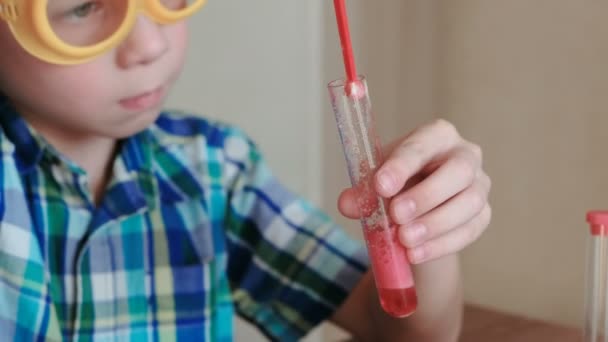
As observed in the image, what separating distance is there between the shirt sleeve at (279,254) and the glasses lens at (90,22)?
203mm

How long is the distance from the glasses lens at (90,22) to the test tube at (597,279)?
0.34 m

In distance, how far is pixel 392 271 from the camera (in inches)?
16.7

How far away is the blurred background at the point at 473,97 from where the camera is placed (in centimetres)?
82

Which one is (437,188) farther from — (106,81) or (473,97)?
(473,97)

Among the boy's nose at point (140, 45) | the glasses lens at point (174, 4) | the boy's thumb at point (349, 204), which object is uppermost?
the glasses lens at point (174, 4)

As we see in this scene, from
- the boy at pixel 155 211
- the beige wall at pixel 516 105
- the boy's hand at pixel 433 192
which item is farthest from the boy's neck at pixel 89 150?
the beige wall at pixel 516 105

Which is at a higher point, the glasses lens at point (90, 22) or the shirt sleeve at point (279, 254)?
the glasses lens at point (90, 22)

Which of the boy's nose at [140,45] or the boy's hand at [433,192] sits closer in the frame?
the boy's hand at [433,192]

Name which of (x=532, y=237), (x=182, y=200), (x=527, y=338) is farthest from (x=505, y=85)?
(x=182, y=200)

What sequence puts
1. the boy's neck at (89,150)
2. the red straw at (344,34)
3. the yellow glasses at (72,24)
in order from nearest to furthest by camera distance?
the red straw at (344,34) → the yellow glasses at (72,24) → the boy's neck at (89,150)

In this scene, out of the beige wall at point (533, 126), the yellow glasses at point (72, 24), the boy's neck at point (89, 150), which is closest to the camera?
the yellow glasses at point (72, 24)

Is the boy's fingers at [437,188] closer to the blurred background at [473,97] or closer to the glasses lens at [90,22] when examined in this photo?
the glasses lens at [90,22]

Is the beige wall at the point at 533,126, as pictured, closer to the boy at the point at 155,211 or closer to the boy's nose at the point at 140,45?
the boy at the point at 155,211

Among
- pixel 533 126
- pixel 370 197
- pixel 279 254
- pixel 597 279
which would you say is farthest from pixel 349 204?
pixel 533 126
